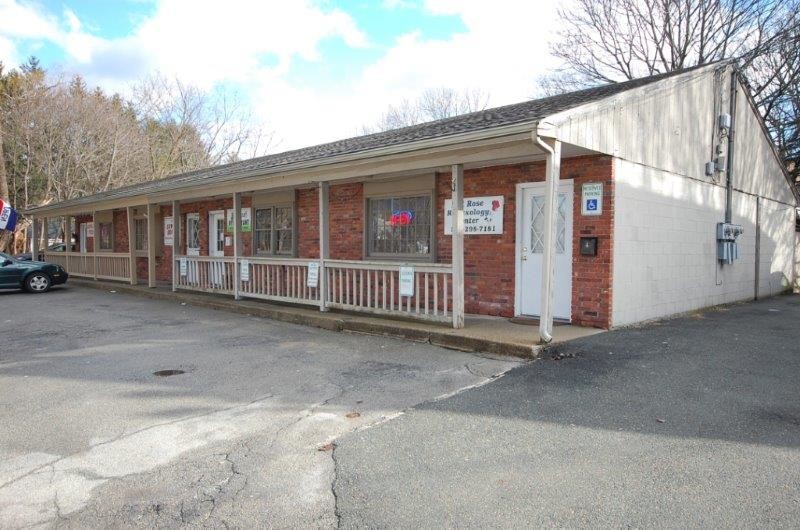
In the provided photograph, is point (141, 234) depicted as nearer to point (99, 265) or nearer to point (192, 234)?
point (99, 265)

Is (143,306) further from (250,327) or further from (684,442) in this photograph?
(684,442)

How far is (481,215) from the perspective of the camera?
30.2 feet

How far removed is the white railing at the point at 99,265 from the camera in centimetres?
1662

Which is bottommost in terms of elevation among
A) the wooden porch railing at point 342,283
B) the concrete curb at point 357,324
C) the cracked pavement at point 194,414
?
the cracked pavement at point 194,414

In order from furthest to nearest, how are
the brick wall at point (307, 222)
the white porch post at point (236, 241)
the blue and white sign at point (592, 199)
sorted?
the brick wall at point (307, 222), the white porch post at point (236, 241), the blue and white sign at point (592, 199)

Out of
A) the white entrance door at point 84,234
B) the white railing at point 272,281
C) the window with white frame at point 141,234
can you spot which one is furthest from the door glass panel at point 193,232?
the white entrance door at point 84,234

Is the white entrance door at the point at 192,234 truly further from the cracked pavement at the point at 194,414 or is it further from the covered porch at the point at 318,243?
the cracked pavement at the point at 194,414

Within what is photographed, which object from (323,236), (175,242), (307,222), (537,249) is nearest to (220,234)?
(175,242)

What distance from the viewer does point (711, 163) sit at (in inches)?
425

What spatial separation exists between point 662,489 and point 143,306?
11.7 metres

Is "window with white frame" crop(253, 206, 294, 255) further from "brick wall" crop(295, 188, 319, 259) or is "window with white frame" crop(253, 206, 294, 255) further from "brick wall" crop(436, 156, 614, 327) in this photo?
"brick wall" crop(436, 156, 614, 327)

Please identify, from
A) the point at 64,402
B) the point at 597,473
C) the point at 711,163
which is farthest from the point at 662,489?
the point at 711,163

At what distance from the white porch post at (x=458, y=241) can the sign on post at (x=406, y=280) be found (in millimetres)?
852

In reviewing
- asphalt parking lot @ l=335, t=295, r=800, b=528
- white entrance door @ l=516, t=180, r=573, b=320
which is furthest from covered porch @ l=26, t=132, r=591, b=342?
asphalt parking lot @ l=335, t=295, r=800, b=528
